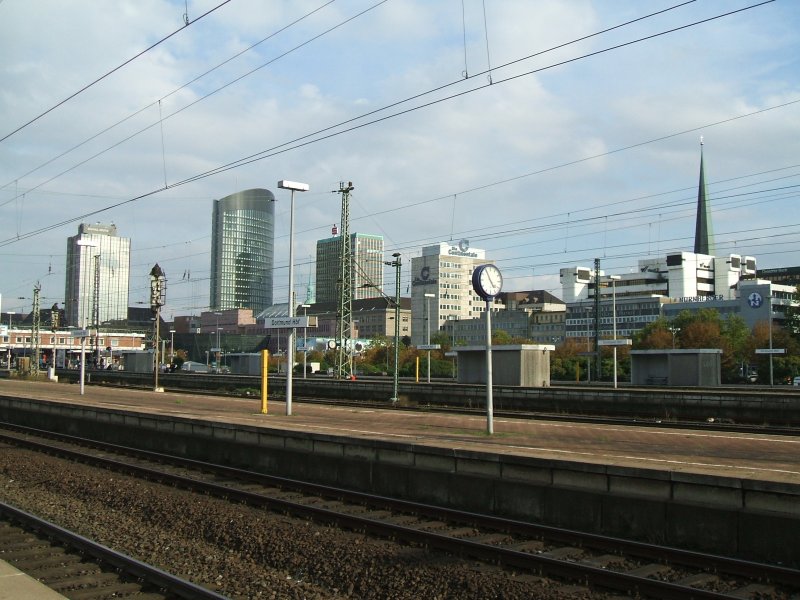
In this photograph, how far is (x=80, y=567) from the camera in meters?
8.80

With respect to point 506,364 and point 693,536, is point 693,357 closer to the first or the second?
point 506,364

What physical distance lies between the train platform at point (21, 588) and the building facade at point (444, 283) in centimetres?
13281

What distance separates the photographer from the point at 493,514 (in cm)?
1138

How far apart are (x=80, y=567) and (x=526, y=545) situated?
546 cm

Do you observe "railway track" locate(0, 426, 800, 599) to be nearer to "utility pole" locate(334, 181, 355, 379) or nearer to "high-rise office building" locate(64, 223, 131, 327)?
"utility pole" locate(334, 181, 355, 379)

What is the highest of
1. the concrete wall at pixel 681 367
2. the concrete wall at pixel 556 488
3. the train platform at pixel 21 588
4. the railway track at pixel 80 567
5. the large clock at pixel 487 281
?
the large clock at pixel 487 281

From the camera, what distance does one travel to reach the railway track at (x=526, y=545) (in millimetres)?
7719

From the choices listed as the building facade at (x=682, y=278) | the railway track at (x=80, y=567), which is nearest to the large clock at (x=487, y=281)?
the railway track at (x=80, y=567)

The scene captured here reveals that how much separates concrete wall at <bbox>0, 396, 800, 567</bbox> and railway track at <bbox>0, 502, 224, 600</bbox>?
17.5ft

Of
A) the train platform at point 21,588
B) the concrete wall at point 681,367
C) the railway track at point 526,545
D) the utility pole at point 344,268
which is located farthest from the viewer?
the utility pole at point 344,268

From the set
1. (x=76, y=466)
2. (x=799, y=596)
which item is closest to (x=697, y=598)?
(x=799, y=596)

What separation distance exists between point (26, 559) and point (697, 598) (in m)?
7.82

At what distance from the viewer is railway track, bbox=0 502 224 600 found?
7.74 m

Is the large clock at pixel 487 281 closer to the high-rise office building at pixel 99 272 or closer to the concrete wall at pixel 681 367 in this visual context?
the concrete wall at pixel 681 367
